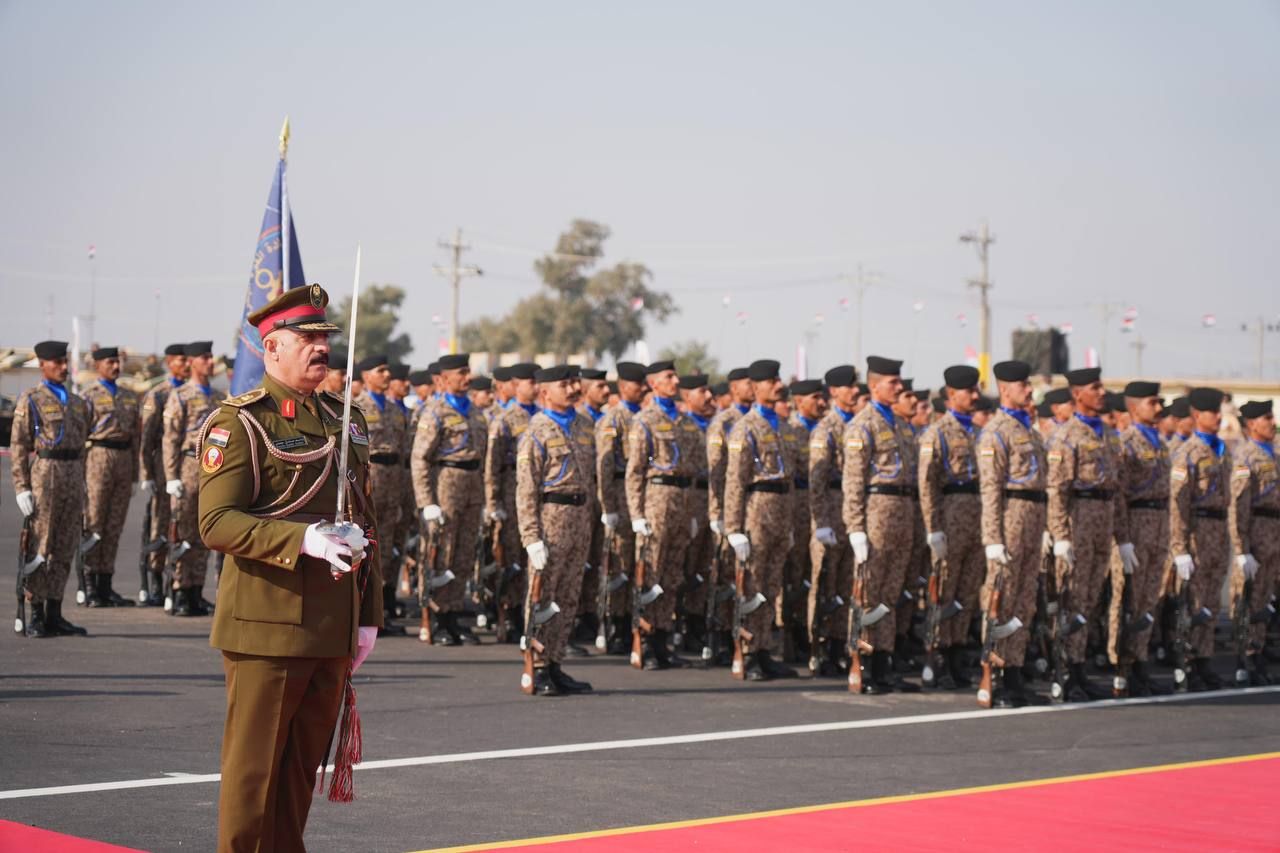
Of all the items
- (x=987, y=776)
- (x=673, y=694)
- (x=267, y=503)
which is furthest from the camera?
(x=673, y=694)

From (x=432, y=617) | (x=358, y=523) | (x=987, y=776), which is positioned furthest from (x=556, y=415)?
(x=358, y=523)

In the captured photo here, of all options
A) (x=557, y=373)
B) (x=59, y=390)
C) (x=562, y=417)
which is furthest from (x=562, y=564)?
(x=59, y=390)

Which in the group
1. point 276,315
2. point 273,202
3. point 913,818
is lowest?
point 913,818

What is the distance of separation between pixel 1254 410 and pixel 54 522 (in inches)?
374

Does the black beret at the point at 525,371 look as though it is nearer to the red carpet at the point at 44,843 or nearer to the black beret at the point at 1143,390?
the black beret at the point at 1143,390

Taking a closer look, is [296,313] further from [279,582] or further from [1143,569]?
[1143,569]

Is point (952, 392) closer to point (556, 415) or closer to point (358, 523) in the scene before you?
point (556, 415)

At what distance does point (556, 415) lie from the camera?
11062 mm

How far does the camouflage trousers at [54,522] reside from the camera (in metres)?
12.2

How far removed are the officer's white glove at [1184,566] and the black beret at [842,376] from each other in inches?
109

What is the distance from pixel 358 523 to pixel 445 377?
8.33 m

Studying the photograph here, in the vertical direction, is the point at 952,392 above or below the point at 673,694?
above

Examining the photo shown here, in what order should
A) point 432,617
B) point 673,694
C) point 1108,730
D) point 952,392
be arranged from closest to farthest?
1. point 1108,730
2. point 673,694
3. point 952,392
4. point 432,617

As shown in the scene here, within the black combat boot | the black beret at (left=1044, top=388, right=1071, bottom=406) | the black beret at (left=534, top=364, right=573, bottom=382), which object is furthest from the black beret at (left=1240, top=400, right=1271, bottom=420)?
the black combat boot
